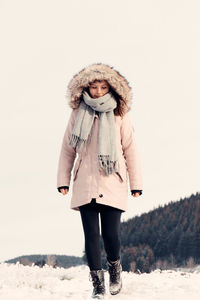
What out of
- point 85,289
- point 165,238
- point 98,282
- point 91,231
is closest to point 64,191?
point 91,231

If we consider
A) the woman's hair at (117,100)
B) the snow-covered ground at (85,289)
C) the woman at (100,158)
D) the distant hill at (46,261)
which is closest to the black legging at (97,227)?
the woman at (100,158)

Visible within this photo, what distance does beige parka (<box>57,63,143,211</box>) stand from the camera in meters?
6.54

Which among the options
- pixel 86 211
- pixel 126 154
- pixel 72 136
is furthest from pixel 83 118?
pixel 86 211

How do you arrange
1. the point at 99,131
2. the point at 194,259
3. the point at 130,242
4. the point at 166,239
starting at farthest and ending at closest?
the point at 130,242, the point at 166,239, the point at 194,259, the point at 99,131

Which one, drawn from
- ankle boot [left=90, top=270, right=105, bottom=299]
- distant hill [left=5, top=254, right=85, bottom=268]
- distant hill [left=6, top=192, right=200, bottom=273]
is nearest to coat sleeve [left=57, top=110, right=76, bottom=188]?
ankle boot [left=90, top=270, right=105, bottom=299]

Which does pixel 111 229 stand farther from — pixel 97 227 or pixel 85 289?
pixel 85 289

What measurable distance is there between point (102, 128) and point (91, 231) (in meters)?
1.30

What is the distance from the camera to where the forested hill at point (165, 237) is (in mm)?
28016

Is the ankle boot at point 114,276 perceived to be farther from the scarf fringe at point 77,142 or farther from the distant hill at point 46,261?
the distant hill at point 46,261

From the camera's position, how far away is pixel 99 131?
652 centimetres

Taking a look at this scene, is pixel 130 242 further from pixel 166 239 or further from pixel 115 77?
pixel 115 77

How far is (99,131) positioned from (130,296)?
7.18ft

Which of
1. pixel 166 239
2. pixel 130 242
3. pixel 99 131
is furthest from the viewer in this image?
pixel 130 242

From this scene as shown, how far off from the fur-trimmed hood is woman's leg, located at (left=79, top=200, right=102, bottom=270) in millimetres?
1316
